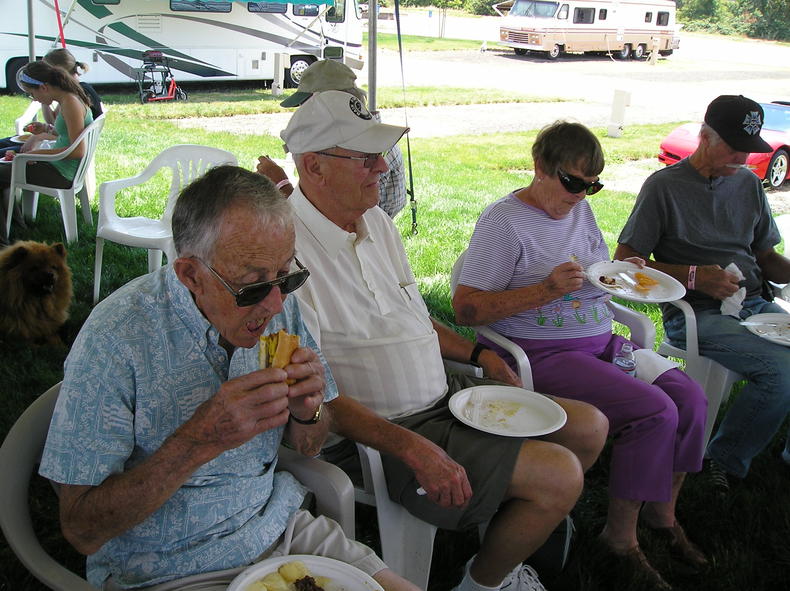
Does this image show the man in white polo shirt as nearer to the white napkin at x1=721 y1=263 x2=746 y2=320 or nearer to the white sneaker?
the white sneaker

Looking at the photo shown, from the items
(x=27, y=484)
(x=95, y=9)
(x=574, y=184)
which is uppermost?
(x=95, y=9)

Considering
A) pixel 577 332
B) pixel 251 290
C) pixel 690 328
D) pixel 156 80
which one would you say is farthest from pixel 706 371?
pixel 156 80

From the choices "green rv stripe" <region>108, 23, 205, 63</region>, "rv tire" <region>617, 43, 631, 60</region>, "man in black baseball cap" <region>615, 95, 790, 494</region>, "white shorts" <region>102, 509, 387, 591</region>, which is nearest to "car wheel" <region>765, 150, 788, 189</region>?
"man in black baseball cap" <region>615, 95, 790, 494</region>

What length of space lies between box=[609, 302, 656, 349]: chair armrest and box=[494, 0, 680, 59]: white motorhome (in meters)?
21.8

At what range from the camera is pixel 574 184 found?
2525mm

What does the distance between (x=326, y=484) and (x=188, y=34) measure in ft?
45.9

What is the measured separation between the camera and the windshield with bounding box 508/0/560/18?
23000 millimetres

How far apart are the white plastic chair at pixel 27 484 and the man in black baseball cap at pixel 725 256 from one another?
1801mm

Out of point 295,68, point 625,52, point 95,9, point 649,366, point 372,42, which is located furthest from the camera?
point 625,52

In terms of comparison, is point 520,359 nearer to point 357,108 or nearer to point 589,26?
point 357,108

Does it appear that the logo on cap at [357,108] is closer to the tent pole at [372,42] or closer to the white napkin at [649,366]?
the white napkin at [649,366]

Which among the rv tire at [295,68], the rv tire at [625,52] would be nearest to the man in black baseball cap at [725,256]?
the rv tire at [295,68]

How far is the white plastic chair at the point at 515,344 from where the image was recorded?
2574 millimetres

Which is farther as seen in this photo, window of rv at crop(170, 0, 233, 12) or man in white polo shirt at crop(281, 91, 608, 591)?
window of rv at crop(170, 0, 233, 12)
